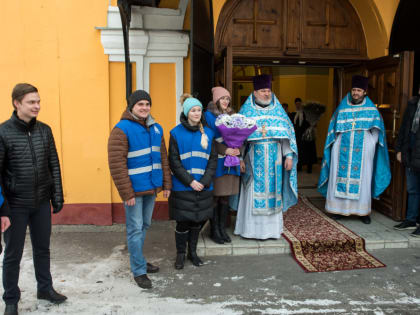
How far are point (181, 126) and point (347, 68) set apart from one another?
362cm

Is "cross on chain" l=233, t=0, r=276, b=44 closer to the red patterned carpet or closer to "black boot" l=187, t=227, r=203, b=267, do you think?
the red patterned carpet

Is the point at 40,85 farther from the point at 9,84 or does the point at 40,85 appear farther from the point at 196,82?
the point at 196,82

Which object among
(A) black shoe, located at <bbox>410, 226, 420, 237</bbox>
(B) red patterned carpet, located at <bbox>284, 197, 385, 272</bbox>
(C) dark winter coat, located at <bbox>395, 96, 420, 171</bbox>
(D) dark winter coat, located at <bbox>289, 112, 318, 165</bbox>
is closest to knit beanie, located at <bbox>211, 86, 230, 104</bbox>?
(B) red patterned carpet, located at <bbox>284, 197, 385, 272</bbox>

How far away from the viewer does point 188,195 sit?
4.14 meters

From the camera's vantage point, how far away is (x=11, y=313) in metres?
3.24

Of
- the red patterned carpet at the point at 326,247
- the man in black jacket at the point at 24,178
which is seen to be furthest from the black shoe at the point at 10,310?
the red patterned carpet at the point at 326,247

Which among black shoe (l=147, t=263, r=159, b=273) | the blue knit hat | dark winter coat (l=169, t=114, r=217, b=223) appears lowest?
black shoe (l=147, t=263, r=159, b=273)

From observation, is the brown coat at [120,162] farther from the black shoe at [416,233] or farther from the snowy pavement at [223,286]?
the black shoe at [416,233]

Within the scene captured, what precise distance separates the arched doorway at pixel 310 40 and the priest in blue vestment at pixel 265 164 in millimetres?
1016

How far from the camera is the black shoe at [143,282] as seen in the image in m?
3.85

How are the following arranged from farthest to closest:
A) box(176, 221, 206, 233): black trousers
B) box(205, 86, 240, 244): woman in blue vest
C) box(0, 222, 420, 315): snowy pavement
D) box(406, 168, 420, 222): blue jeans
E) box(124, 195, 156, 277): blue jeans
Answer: box(406, 168, 420, 222): blue jeans, box(205, 86, 240, 244): woman in blue vest, box(176, 221, 206, 233): black trousers, box(124, 195, 156, 277): blue jeans, box(0, 222, 420, 315): snowy pavement

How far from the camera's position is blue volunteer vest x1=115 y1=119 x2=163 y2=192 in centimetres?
368

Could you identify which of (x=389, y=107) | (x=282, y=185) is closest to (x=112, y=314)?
(x=282, y=185)

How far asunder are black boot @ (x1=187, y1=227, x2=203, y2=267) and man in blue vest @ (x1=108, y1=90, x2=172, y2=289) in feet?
1.94
